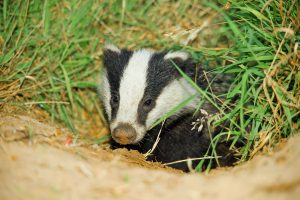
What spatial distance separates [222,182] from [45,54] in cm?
284

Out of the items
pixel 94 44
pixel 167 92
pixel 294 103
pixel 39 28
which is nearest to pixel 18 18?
pixel 39 28

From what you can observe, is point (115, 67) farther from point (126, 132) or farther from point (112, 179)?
point (112, 179)

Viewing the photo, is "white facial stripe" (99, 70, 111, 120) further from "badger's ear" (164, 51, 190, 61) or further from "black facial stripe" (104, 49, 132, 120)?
"badger's ear" (164, 51, 190, 61)

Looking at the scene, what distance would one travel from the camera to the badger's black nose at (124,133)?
3404mm

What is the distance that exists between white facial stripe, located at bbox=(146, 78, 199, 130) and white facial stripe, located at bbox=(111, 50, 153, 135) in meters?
0.19

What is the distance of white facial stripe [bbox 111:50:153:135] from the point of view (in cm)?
353

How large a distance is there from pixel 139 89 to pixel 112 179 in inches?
52.3

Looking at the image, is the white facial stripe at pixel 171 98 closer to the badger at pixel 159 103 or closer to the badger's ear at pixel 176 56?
the badger at pixel 159 103

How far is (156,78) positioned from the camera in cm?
374

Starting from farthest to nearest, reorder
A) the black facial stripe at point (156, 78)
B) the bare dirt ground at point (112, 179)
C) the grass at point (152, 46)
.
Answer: the black facial stripe at point (156, 78), the grass at point (152, 46), the bare dirt ground at point (112, 179)

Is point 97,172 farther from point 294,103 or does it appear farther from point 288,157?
point 294,103

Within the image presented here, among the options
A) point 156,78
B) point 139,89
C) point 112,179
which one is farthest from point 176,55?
point 112,179

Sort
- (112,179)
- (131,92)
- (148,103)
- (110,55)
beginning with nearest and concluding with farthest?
(112,179) → (131,92) → (148,103) → (110,55)

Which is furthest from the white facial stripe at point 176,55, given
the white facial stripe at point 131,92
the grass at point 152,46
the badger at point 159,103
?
the white facial stripe at point 131,92
